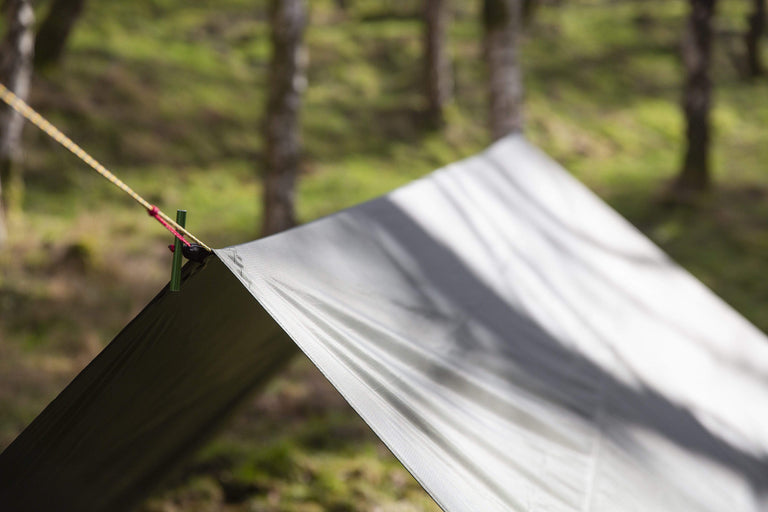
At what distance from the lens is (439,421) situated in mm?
2477

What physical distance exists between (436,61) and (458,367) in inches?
448

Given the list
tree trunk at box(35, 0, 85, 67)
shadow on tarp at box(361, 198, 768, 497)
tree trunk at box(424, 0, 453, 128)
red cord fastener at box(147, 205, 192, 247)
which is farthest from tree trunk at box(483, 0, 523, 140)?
red cord fastener at box(147, 205, 192, 247)

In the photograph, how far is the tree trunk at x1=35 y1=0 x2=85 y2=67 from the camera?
10469mm

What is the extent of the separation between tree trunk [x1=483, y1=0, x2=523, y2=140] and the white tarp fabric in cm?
457

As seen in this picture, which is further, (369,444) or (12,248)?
(12,248)

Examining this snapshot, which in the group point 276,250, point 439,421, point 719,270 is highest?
point 276,250

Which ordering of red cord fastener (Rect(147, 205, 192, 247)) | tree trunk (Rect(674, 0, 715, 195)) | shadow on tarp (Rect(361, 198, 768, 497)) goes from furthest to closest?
tree trunk (Rect(674, 0, 715, 195)) → shadow on tarp (Rect(361, 198, 768, 497)) → red cord fastener (Rect(147, 205, 192, 247))

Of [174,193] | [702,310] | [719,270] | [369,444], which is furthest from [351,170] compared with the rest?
[702,310]

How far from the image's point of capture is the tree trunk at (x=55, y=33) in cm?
1047

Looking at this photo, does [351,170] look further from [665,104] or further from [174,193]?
[665,104]

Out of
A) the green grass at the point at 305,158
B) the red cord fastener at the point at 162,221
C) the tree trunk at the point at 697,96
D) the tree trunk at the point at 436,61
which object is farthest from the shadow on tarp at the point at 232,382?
the tree trunk at the point at 436,61

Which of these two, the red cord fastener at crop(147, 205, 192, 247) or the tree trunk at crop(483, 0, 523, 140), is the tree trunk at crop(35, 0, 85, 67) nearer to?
the tree trunk at crop(483, 0, 523, 140)

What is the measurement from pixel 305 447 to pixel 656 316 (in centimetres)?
265

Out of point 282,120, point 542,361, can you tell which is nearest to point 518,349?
point 542,361
